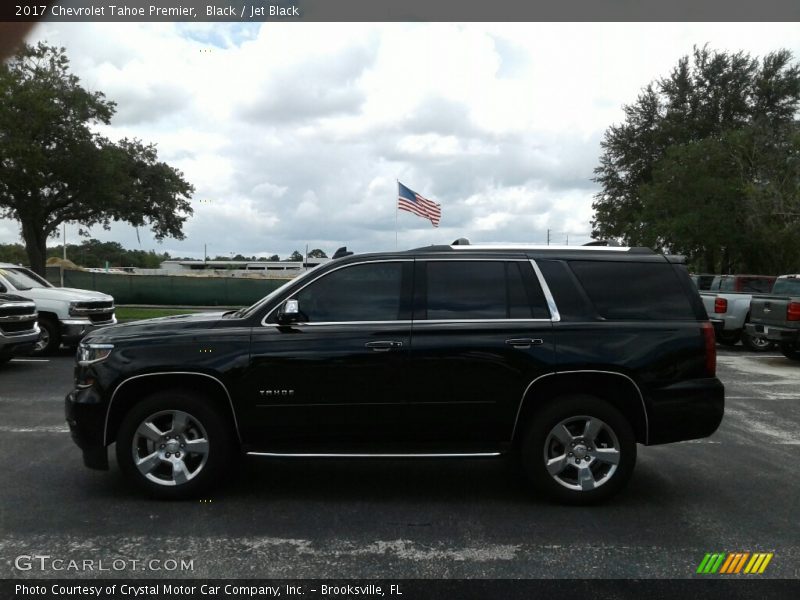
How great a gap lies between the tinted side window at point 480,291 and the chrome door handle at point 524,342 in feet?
0.62

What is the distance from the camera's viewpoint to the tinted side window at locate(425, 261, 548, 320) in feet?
17.7

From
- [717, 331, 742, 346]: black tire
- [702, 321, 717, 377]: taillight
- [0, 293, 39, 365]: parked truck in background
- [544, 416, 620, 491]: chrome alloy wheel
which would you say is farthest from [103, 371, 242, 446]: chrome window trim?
[717, 331, 742, 346]: black tire

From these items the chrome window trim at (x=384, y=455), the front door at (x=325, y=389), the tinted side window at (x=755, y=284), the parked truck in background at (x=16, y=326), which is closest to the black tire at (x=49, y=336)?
the parked truck in background at (x=16, y=326)

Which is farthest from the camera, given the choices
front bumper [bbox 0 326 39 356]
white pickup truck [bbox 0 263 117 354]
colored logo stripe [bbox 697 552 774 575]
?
white pickup truck [bbox 0 263 117 354]

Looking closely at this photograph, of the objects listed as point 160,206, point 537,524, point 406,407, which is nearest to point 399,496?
point 406,407

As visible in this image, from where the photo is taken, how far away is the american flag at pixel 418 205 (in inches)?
864

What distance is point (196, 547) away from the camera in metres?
4.36

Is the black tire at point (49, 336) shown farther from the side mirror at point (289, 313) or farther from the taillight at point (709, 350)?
the taillight at point (709, 350)

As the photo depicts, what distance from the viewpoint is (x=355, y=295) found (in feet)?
18.0

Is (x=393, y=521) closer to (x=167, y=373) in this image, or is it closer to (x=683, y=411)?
(x=167, y=373)

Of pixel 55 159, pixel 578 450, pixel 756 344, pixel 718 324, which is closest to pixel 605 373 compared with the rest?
pixel 578 450

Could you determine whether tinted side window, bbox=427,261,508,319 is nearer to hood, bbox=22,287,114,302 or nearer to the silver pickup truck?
the silver pickup truck

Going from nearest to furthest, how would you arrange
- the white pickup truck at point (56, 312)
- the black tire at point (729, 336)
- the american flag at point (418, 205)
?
the white pickup truck at point (56, 312)
the black tire at point (729, 336)
the american flag at point (418, 205)

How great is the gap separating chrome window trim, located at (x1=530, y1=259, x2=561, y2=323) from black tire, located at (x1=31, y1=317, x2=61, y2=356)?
37.4ft
